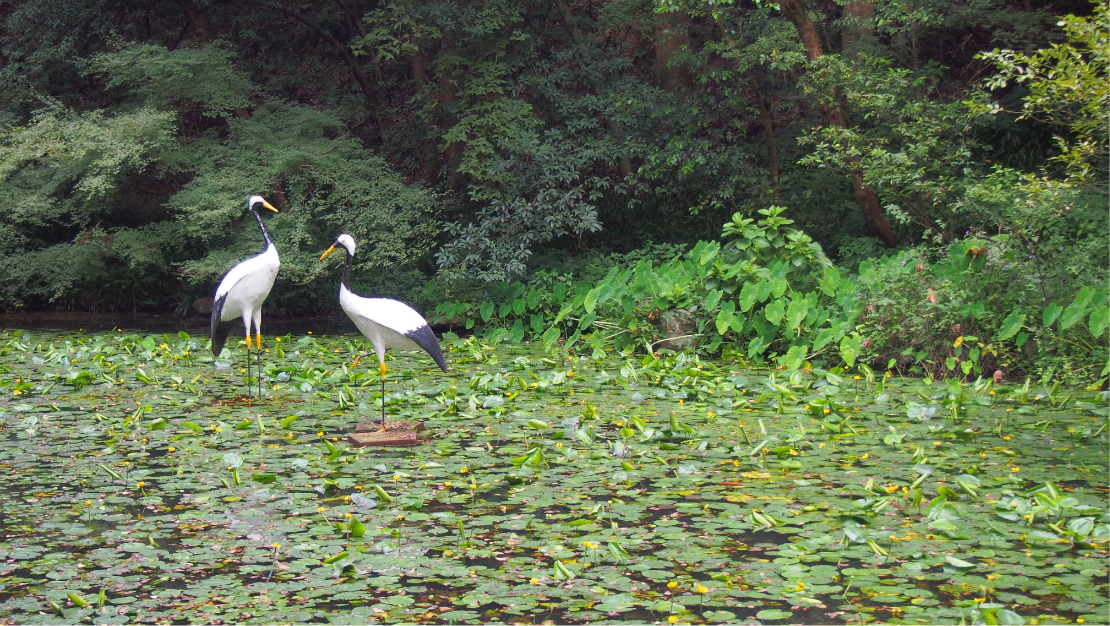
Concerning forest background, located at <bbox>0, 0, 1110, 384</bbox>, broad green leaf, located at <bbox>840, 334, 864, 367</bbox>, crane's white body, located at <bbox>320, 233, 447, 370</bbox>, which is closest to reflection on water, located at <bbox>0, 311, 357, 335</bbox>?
forest background, located at <bbox>0, 0, 1110, 384</bbox>

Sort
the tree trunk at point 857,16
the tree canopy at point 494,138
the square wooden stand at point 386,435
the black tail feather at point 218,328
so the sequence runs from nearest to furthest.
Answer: the square wooden stand at point 386,435 < the black tail feather at point 218,328 < the tree trunk at point 857,16 < the tree canopy at point 494,138

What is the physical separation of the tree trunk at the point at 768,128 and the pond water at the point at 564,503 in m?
4.22

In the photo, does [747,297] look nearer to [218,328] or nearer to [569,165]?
[569,165]

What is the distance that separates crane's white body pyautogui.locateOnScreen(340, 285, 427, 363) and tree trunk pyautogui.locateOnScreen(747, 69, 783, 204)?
5739mm

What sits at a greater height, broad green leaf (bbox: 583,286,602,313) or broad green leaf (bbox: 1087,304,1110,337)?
broad green leaf (bbox: 1087,304,1110,337)

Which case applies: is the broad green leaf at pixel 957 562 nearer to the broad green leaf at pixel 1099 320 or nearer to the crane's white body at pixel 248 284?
the broad green leaf at pixel 1099 320

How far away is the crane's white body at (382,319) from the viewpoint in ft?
19.5

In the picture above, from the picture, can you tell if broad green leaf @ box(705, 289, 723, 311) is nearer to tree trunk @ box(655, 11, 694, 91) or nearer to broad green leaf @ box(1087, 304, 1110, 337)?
broad green leaf @ box(1087, 304, 1110, 337)

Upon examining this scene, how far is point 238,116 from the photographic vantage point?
12.1 metres

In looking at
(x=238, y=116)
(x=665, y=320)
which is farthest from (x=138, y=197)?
(x=665, y=320)

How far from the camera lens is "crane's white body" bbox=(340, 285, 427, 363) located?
5949 mm

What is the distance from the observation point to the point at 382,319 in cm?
594

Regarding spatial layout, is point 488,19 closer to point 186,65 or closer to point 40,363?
point 186,65

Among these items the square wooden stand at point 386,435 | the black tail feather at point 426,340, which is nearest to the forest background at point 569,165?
the black tail feather at point 426,340
